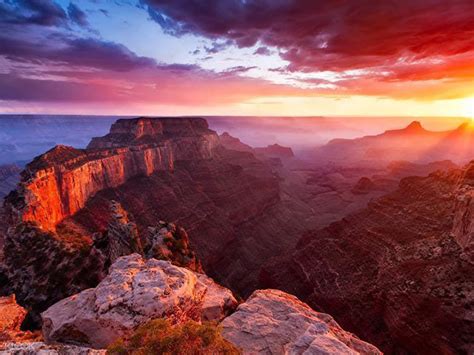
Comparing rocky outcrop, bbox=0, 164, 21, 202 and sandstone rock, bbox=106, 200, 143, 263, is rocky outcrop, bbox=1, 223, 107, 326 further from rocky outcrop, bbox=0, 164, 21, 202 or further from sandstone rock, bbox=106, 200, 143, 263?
rocky outcrop, bbox=0, 164, 21, 202

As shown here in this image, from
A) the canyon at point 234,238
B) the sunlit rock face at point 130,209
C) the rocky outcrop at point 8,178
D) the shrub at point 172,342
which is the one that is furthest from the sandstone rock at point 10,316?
the rocky outcrop at point 8,178

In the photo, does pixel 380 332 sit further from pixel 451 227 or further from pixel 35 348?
pixel 35 348

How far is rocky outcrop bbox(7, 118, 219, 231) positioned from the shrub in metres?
34.1

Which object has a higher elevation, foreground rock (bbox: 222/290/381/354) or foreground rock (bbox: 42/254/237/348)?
foreground rock (bbox: 42/254/237/348)

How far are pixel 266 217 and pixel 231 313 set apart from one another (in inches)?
2769

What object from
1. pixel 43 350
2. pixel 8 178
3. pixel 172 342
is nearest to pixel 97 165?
pixel 43 350

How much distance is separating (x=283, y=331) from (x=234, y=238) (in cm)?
5651

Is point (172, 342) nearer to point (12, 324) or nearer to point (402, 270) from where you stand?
point (12, 324)

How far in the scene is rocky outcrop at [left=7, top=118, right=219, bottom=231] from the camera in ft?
130

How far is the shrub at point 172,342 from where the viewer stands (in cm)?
848

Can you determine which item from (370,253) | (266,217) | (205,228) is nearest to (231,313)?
(370,253)

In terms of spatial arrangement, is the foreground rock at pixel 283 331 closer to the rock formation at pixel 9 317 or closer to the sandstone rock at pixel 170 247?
the rock formation at pixel 9 317

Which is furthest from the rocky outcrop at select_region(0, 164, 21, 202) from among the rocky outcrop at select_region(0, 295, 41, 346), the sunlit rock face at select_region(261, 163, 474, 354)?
the sunlit rock face at select_region(261, 163, 474, 354)

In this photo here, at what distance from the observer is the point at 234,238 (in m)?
70.1
